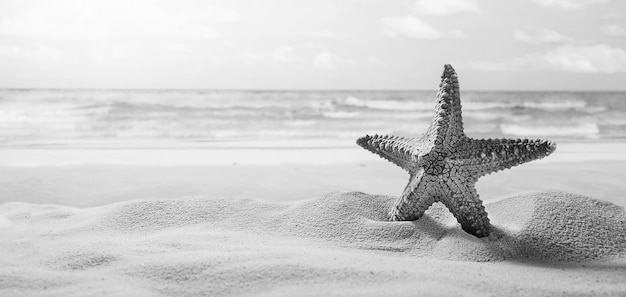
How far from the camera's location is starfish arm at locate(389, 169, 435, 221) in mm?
2365

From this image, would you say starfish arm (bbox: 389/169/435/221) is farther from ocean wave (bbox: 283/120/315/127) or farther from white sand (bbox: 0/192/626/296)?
ocean wave (bbox: 283/120/315/127)

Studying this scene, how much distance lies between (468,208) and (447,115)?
430mm

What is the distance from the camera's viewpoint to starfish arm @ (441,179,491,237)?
2.29 metres

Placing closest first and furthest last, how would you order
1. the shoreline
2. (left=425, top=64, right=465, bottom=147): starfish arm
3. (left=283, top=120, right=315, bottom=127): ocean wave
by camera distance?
1. (left=425, top=64, right=465, bottom=147): starfish arm
2. the shoreline
3. (left=283, top=120, right=315, bottom=127): ocean wave

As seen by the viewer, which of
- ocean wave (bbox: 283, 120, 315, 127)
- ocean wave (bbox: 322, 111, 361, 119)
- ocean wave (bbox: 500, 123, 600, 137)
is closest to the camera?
ocean wave (bbox: 500, 123, 600, 137)

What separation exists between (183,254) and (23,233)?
1102mm

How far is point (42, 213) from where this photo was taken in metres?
2.88

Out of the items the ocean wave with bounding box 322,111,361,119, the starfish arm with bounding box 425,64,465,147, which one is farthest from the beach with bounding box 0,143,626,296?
the ocean wave with bounding box 322,111,361,119

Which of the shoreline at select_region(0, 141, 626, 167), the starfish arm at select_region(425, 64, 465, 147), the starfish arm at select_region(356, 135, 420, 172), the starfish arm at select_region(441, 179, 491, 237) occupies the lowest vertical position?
the shoreline at select_region(0, 141, 626, 167)

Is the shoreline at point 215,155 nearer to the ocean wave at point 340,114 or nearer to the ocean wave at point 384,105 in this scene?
the ocean wave at point 340,114

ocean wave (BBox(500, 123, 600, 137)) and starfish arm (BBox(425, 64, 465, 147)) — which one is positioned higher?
starfish arm (BBox(425, 64, 465, 147))

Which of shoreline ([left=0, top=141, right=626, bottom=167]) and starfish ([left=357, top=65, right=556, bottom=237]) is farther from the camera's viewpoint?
shoreline ([left=0, top=141, right=626, bottom=167])

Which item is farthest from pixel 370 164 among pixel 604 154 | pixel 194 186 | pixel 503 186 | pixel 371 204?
pixel 604 154

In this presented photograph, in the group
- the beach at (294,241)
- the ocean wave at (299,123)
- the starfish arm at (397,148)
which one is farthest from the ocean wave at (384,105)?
the starfish arm at (397,148)
